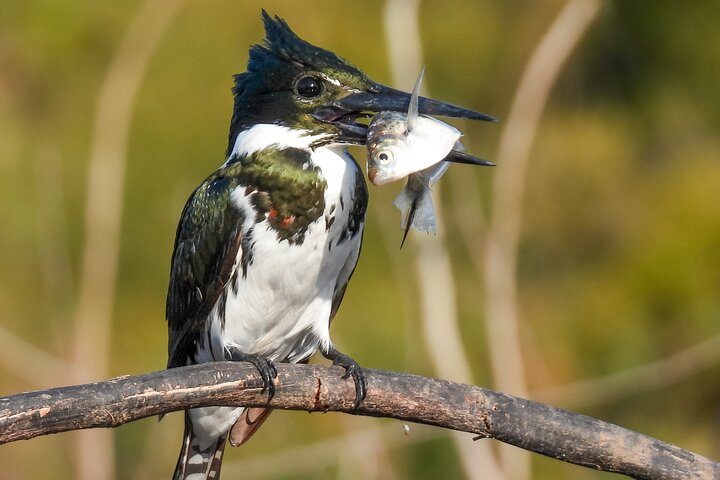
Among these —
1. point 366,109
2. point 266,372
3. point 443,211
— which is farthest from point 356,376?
point 443,211

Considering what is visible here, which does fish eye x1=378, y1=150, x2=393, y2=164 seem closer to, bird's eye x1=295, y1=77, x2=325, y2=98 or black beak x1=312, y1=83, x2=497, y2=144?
black beak x1=312, y1=83, x2=497, y2=144

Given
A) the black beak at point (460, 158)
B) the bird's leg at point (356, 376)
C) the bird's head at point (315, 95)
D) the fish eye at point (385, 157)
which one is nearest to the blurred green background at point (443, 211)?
the bird's head at point (315, 95)

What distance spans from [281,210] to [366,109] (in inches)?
14.4

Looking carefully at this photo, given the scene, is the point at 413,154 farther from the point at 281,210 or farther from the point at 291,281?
the point at 291,281

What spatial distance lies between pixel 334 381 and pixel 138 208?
1.99 m

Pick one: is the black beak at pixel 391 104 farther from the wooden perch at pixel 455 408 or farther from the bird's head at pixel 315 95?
the wooden perch at pixel 455 408

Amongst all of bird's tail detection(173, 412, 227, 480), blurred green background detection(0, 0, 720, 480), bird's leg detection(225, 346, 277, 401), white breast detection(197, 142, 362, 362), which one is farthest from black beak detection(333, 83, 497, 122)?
blurred green background detection(0, 0, 720, 480)

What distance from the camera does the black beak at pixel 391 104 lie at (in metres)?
3.17

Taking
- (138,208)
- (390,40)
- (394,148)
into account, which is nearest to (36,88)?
(138,208)

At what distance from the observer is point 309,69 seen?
329 cm

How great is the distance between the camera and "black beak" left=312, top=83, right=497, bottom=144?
317 centimetres

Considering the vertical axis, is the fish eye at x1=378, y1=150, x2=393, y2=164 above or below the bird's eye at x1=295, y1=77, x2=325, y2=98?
below

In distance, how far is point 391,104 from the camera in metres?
3.19

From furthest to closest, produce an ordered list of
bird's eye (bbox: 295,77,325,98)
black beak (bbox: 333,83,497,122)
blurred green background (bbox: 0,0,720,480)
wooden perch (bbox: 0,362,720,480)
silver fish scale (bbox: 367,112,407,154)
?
blurred green background (bbox: 0,0,720,480) < bird's eye (bbox: 295,77,325,98) < black beak (bbox: 333,83,497,122) < silver fish scale (bbox: 367,112,407,154) < wooden perch (bbox: 0,362,720,480)
